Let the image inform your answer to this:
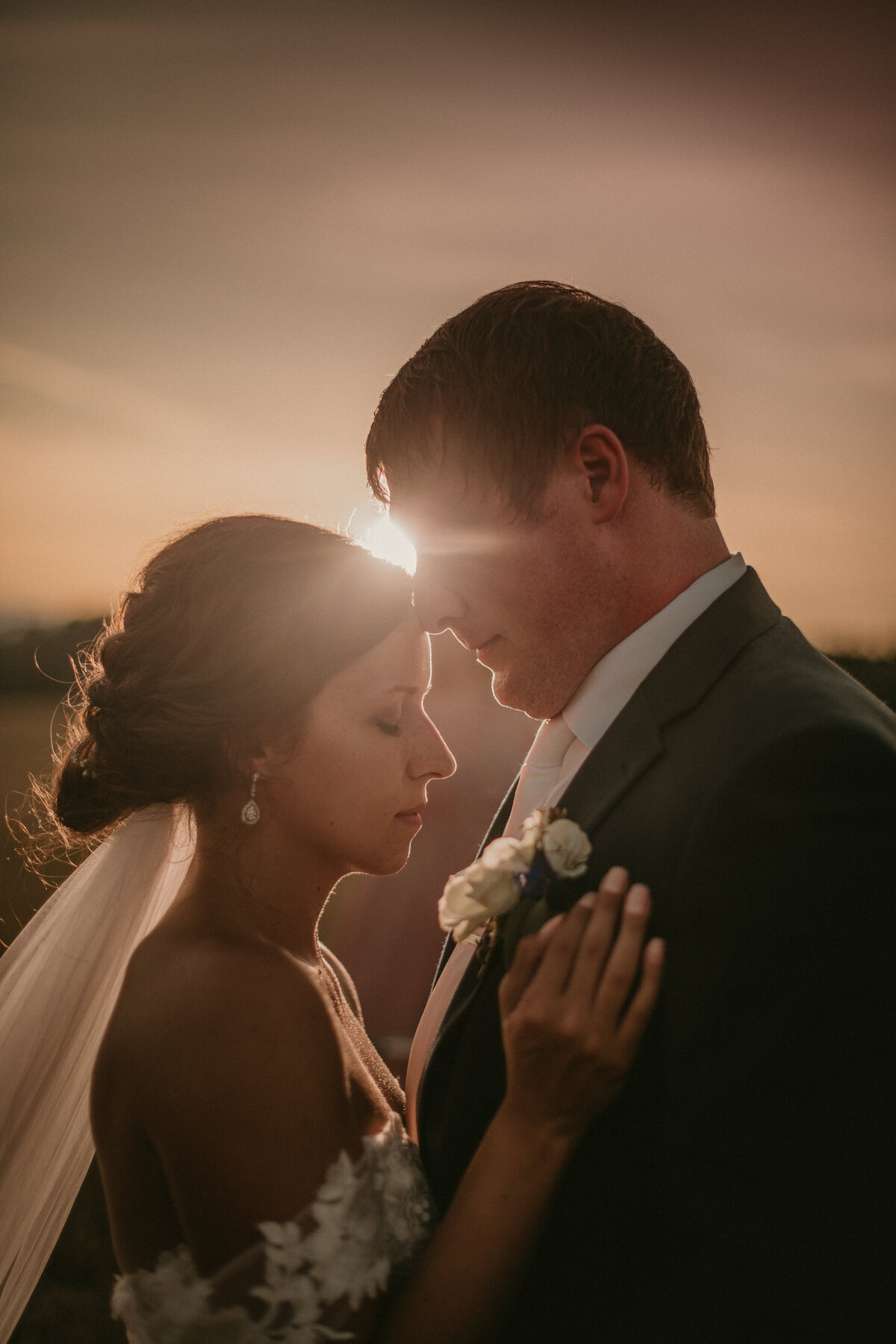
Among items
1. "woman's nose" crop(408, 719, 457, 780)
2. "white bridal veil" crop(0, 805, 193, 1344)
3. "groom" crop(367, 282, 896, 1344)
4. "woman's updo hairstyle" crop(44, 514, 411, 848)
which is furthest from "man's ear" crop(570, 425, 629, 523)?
"white bridal veil" crop(0, 805, 193, 1344)

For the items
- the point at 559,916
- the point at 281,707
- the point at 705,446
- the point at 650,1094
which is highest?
the point at 705,446

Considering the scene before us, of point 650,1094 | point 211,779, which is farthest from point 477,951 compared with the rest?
point 211,779

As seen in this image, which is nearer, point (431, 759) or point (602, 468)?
point (602, 468)

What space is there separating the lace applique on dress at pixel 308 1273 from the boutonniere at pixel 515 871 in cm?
73

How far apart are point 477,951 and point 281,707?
3.17ft

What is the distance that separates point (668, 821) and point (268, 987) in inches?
44.6

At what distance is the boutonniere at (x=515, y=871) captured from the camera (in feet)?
6.08

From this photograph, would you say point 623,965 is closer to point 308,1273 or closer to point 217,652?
point 308,1273

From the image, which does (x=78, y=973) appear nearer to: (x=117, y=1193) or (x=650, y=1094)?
(x=117, y=1193)

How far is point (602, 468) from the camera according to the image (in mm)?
2434

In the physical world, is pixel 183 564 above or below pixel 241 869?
above

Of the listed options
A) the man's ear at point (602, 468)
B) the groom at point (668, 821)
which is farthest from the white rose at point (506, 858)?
the man's ear at point (602, 468)

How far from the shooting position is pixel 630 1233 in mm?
1856

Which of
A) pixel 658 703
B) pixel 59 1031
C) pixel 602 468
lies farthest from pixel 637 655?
pixel 59 1031
